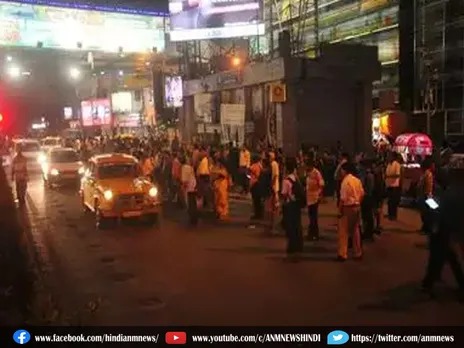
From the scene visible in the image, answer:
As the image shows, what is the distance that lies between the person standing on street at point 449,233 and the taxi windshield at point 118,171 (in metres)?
9.66

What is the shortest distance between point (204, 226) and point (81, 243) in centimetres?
311

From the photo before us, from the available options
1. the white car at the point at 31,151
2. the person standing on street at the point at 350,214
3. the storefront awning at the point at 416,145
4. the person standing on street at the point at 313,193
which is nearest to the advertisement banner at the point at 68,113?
the white car at the point at 31,151

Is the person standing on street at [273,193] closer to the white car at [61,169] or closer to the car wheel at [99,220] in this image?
the car wheel at [99,220]

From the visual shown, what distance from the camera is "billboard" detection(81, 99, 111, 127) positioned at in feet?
166

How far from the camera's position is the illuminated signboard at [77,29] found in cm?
3856

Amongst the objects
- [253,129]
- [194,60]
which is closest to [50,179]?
[253,129]

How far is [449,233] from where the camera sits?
8.31 metres

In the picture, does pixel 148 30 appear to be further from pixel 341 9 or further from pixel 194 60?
pixel 341 9

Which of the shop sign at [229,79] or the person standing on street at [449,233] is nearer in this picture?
the person standing on street at [449,233]

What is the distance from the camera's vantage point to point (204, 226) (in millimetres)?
15195

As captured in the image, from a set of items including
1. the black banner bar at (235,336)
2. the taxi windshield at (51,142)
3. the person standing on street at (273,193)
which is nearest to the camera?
the black banner bar at (235,336)

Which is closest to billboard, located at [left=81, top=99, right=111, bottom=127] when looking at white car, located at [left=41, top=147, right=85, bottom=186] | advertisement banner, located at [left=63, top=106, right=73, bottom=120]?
advertisement banner, located at [left=63, top=106, right=73, bottom=120]

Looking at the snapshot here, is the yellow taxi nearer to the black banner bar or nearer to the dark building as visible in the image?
the black banner bar

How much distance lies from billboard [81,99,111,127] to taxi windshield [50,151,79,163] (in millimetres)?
23901
